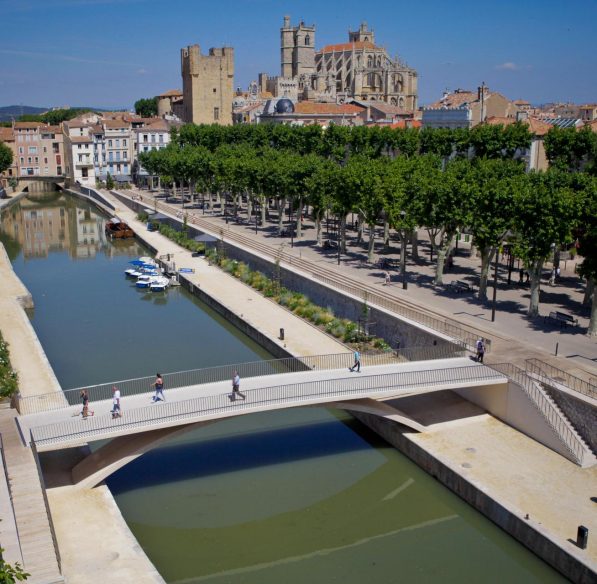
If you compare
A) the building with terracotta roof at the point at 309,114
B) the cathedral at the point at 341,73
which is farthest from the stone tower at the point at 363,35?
the building with terracotta roof at the point at 309,114

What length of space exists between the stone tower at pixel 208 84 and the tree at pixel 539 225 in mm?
90357

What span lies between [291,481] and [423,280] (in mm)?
19710

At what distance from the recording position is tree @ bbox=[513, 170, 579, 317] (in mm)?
30828

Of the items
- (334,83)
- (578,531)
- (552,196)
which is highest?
(334,83)

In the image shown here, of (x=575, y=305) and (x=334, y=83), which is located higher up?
(x=334, y=83)

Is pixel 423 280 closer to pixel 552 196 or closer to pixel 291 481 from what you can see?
pixel 552 196

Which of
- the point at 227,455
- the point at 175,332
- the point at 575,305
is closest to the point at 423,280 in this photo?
the point at 575,305

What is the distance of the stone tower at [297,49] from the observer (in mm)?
155500

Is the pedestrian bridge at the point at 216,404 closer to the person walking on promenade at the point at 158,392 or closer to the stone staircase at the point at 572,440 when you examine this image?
the person walking on promenade at the point at 158,392

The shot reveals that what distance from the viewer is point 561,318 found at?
3038 centimetres

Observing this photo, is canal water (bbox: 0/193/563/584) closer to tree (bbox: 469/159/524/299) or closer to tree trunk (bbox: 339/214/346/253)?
tree (bbox: 469/159/524/299)

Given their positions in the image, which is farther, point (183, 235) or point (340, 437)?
point (183, 235)

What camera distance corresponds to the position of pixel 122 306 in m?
42.8

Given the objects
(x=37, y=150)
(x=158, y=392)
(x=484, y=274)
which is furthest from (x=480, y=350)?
(x=37, y=150)
